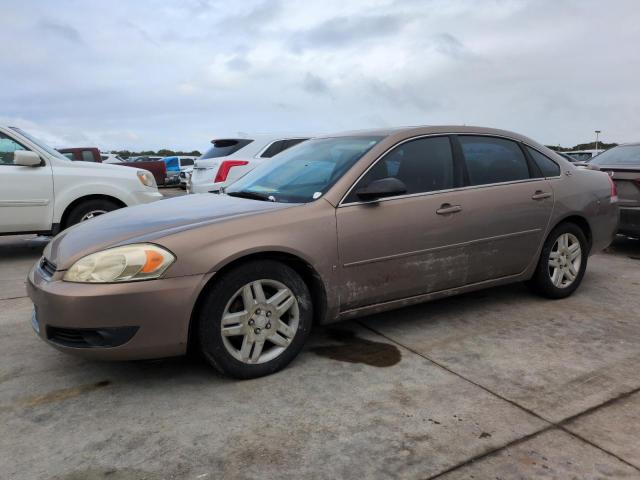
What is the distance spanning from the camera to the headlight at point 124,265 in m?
2.83

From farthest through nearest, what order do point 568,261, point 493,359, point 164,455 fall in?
point 568,261
point 493,359
point 164,455

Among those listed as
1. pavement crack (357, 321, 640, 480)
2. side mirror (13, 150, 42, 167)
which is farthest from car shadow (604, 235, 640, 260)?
side mirror (13, 150, 42, 167)

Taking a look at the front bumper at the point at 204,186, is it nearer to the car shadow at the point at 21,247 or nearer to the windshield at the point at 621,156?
the car shadow at the point at 21,247

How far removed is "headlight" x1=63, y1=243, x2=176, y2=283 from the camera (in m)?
2.83

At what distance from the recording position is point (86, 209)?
271 inches

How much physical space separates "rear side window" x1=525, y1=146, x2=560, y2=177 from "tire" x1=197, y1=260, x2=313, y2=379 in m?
2.48

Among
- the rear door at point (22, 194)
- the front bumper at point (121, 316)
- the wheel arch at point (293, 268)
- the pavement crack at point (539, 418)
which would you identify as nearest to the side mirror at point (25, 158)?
the rear door at point (22, 194)

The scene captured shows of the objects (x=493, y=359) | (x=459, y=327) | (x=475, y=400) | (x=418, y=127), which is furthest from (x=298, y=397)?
(x=418, y=127)

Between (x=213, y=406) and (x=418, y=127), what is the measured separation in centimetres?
244

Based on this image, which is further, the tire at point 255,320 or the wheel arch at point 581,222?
the wheel arch at point 581,222

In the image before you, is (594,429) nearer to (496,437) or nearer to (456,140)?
(496,437)

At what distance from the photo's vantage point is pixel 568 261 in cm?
466

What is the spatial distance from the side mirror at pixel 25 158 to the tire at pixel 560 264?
5676mm

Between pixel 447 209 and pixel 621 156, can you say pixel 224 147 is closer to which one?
pixel 447 209
